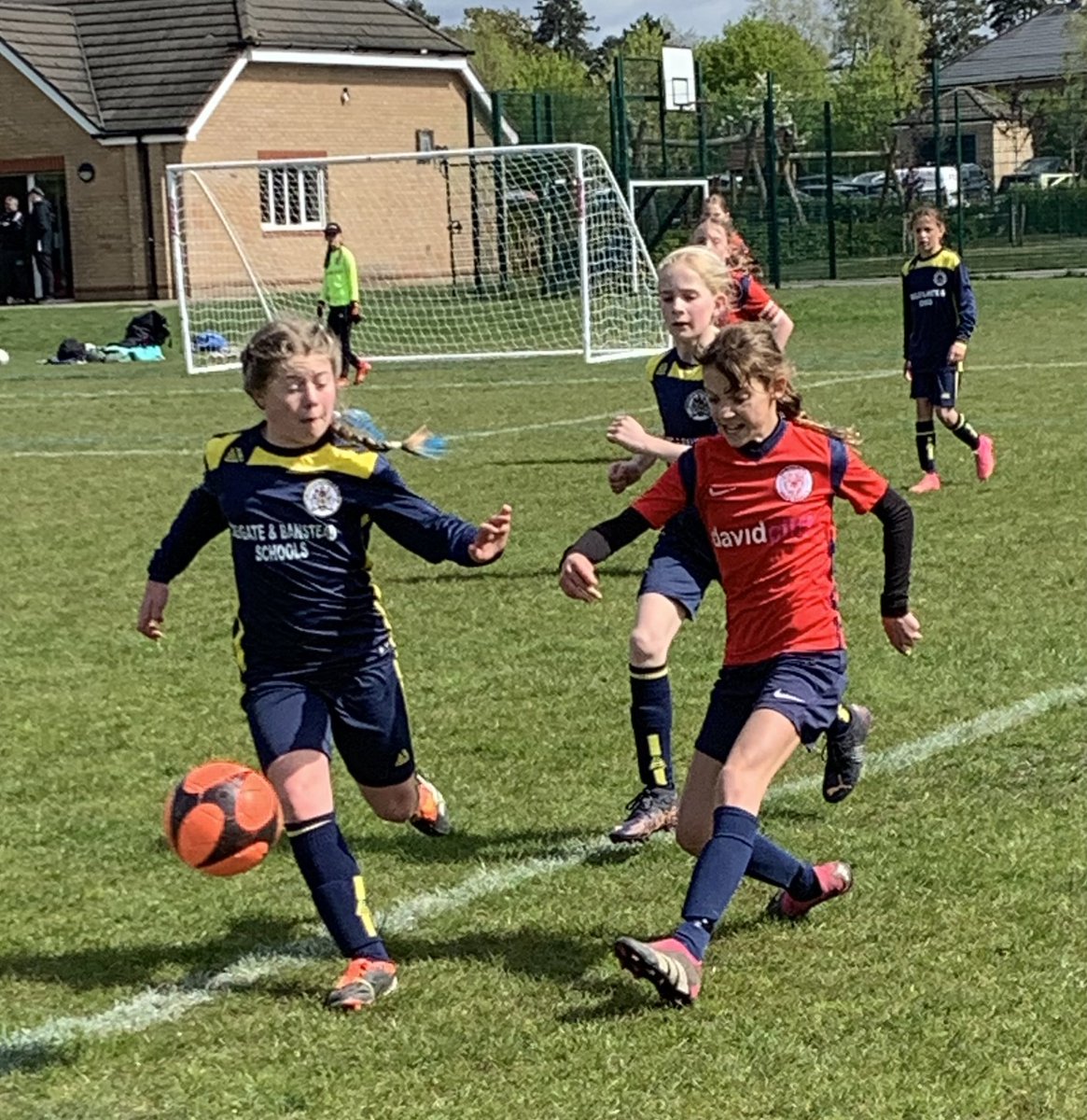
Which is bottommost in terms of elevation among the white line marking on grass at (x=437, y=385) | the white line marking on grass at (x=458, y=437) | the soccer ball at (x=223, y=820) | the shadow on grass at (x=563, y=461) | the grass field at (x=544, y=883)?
the grass field at (x=544, y=883)

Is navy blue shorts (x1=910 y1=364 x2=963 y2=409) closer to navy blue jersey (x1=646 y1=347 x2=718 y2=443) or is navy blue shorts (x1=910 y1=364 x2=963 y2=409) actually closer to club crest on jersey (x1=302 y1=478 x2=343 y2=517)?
navy blue jersey (x1=646 y1=347 x2=718 y2=443)

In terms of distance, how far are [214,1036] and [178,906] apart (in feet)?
3.56

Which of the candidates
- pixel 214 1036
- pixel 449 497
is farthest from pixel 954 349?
pixel 214 1036

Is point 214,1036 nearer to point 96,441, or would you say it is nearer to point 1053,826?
point 1053,826

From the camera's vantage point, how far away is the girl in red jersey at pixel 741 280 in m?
9.55

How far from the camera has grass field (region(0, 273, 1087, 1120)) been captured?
449 cm

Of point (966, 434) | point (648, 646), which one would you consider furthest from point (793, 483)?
point (966, 434)

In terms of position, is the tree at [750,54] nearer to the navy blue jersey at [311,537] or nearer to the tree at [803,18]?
the tree at [803,18]

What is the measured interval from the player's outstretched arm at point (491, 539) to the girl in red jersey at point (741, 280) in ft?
14.3

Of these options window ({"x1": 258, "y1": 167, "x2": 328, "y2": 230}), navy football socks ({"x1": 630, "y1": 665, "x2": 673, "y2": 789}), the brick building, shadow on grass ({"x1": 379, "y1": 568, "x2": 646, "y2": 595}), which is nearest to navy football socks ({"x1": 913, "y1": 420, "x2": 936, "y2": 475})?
shadow on grass ({"x1": 379, "y1": 568, "x2": 646, "y2": 595})

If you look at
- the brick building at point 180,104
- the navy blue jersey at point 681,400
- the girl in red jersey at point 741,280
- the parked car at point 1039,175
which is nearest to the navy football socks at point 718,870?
the navy blue jersey at point 681,400

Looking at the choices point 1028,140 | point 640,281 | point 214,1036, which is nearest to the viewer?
point 214,1036

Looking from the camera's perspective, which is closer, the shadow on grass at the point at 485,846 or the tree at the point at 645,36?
the shadow on grass at the point at 485,846

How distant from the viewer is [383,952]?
16.8 feet
